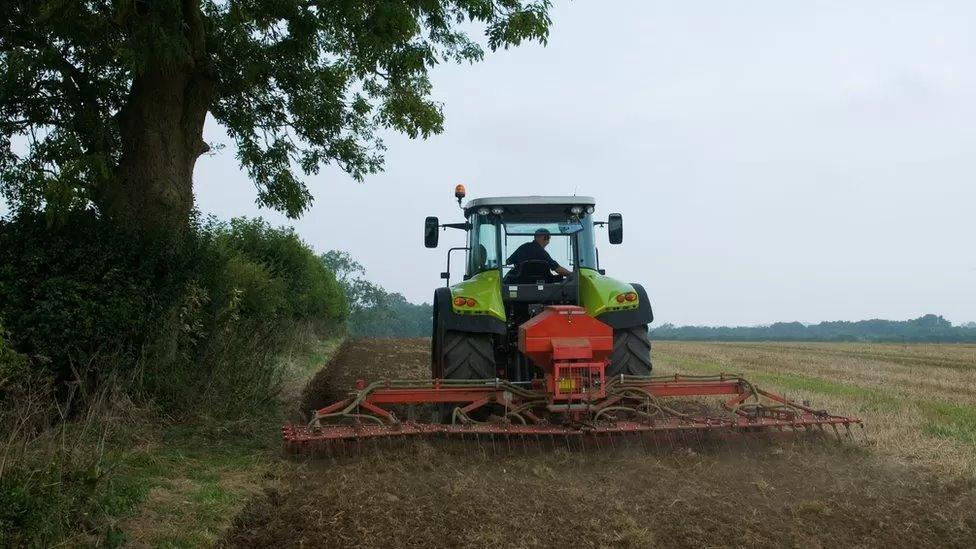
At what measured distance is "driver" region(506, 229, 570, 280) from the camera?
26.4 feet

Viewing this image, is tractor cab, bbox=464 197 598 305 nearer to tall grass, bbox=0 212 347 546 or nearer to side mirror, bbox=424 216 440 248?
side mirror, bbox=424 216 440 248

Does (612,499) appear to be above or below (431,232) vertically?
below

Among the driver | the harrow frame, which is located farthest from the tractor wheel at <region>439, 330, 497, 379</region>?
the driver

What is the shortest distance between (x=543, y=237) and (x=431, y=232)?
126cm

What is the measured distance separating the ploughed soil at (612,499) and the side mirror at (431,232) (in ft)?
9.01

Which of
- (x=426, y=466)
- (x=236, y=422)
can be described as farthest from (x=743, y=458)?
(x=236, y=422)

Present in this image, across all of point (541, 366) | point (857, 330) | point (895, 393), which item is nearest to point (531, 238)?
point (541, 366)

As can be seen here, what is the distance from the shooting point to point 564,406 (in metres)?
6.48

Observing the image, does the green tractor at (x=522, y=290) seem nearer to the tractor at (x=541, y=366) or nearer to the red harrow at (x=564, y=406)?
the tractor at (x=541, y=366)

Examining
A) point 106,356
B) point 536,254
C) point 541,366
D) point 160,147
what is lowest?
point 541,366

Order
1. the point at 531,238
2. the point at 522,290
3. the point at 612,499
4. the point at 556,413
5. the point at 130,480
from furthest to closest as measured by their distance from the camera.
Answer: the point at 531,238 < the point at 522,290 < the point at 556,413 < the point at 130,480 < the point at 612,499

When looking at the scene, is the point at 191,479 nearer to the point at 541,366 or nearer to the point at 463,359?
the point at 463,359

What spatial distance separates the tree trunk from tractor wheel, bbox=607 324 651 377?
4325 mm

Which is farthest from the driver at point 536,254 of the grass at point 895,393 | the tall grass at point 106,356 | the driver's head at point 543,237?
the grass at point 895,393
